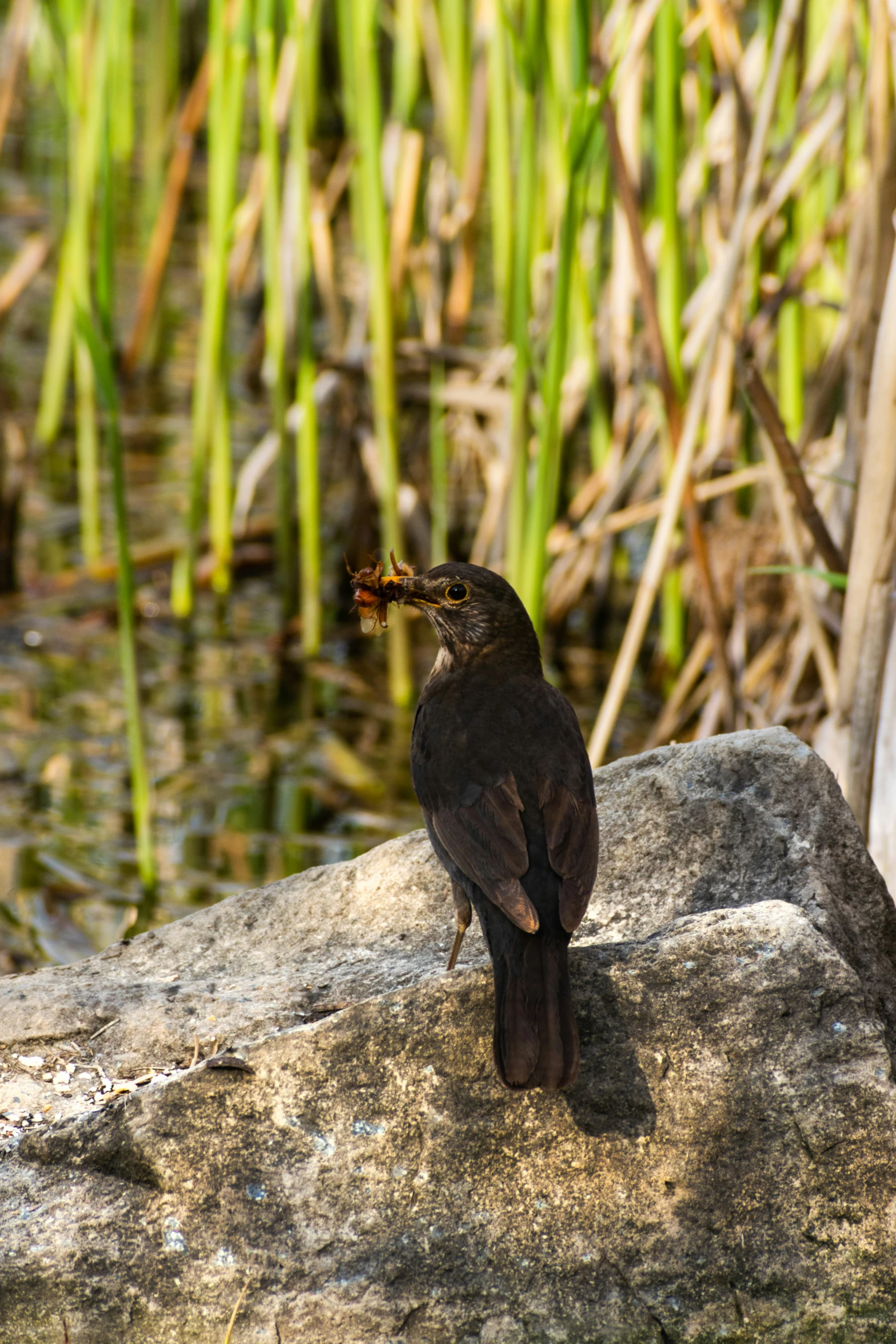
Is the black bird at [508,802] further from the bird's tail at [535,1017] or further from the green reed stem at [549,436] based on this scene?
the green reed stem at [549,436]

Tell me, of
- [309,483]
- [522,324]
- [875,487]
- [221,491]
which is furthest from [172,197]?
[875,487]

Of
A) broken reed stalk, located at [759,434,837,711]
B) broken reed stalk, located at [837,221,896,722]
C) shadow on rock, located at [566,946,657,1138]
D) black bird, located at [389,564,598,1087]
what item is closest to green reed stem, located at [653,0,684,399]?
broken reed stalk, located at [759,434,837,711]

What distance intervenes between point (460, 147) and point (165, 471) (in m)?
2.42

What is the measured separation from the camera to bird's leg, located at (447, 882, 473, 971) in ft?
7.78

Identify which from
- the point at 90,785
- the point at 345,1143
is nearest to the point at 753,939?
the point at 345,1143

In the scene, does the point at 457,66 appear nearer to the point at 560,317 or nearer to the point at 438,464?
the point at 438,464

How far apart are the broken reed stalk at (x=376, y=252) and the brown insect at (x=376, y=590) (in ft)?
5.07

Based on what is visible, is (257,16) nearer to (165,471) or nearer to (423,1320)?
(165,471)

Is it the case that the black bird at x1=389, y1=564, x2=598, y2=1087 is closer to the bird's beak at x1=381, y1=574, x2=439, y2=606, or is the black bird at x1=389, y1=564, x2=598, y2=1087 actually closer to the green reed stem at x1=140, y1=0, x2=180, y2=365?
the bird's beak at x1=381, y1=574, x2=439, y2=606

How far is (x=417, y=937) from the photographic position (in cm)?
268

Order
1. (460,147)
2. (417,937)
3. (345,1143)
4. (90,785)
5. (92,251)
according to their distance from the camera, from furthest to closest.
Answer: (92,251) → (460,147) → (90,785) → (417,937) → (345,1143)

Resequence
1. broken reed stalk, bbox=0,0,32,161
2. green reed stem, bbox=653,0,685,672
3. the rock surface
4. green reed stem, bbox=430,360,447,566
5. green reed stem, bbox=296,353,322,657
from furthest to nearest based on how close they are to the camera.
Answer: broken reed stalk, bbox=0,0,32,161 → green reed stem, bbox=430,360,447,566 → green reed stem, bbox=296,353,322,657 → green reed stem, bbox=653,0,685,672 → the rock surface

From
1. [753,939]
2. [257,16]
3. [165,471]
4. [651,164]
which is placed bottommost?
[165,471]

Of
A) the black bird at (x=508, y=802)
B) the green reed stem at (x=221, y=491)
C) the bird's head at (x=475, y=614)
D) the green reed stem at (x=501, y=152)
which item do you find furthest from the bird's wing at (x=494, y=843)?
the green reed stem at (x=221, y=491)
